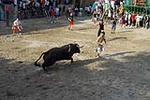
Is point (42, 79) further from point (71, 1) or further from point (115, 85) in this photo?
point (71, 1)

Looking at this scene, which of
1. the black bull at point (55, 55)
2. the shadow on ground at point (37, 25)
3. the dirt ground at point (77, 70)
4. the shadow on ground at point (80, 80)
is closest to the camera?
the shadow on ground at point (80, 80)

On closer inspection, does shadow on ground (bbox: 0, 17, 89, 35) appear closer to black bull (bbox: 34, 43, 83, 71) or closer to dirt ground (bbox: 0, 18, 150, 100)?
dirt ground (bbox: 0, 18, 150, 100)

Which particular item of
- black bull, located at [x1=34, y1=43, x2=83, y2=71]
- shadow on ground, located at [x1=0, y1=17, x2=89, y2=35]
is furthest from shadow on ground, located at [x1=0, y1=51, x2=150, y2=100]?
shadow on ground, located at [x1=0, y1=17, x2=89, y2=35]

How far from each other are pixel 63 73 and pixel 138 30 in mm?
15120

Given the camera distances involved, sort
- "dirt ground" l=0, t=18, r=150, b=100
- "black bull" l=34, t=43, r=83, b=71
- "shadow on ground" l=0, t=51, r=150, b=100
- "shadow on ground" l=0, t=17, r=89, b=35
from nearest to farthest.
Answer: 1. "shadow on ground" l=0, t=51, r=150, b=100
2. "dirt ground" l=0, t=18, r=150, b=100
3. "black bull" l=34, t=43, r=83, b=71
4. "shadow on ground" l=0, t=17, r=89, b=35

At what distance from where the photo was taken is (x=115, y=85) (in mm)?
15297

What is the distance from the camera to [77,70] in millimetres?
17281

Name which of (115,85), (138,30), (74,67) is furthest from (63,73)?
(138,30)

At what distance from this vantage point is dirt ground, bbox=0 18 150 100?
47.0 ft

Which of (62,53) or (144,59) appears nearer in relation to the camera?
(62,53)

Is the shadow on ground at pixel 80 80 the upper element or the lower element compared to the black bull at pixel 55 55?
lower

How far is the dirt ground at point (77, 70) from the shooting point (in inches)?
563

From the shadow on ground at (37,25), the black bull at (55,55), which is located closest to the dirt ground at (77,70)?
the black bull at (55,55)

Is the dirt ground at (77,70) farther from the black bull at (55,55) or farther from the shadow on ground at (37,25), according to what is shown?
the shadow on ground at (37,25)
